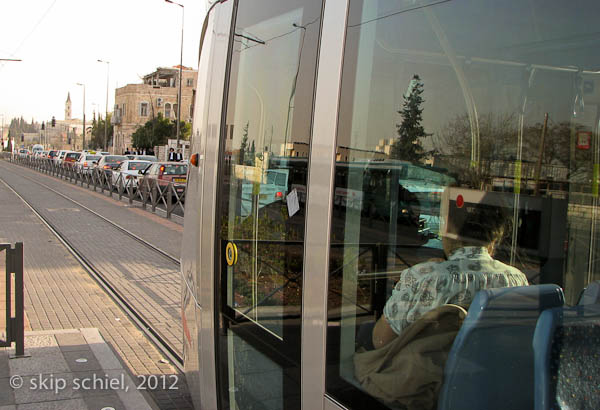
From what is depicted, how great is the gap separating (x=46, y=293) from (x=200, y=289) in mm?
5289

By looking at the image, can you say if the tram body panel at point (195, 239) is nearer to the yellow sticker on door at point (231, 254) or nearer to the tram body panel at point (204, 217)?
the tram body panel at point (204, 217)

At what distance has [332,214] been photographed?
2.23 metres

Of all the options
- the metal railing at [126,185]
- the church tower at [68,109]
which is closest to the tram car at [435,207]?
the metal railing at [126,185]

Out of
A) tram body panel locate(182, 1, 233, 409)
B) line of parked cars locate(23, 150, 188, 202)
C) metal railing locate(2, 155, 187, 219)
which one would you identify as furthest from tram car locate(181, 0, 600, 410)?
line of parked cars locate(23, 150, 188, 202)

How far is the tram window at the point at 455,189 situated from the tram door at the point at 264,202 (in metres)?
0.33

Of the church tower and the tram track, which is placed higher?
the church tower

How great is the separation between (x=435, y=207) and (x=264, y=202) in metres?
1.11

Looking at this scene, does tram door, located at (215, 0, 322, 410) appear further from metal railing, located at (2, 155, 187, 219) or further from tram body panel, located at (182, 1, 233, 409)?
metal railing, located at (2, 155, 187, 219)

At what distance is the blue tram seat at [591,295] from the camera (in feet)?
5.88

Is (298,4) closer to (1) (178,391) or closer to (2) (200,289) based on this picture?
(2) (200,289)

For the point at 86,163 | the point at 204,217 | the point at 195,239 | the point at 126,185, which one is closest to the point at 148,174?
the point at 126,185

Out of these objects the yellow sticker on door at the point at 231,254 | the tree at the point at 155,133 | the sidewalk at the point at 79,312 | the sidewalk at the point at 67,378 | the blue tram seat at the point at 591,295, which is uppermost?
the tree at the point at 155,133

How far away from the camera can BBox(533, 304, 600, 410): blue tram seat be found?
164cm

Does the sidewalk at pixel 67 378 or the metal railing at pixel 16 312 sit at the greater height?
the metal railing at pixel 16 312
